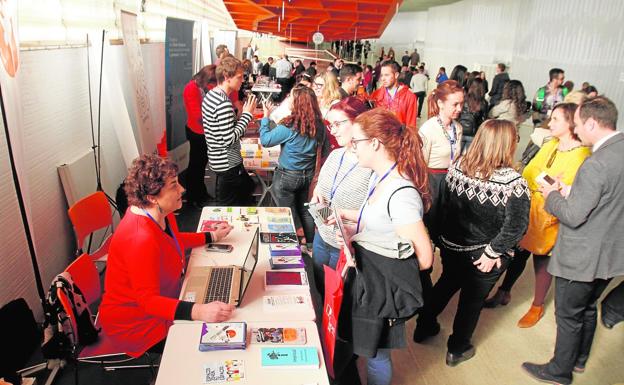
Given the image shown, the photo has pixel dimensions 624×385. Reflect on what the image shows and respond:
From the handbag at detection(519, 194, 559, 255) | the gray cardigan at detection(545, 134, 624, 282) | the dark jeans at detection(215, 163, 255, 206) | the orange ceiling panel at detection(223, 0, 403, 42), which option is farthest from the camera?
the orange ceiling panel at detection(223, 0, 403, 42)

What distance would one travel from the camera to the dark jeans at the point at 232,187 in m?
3.42

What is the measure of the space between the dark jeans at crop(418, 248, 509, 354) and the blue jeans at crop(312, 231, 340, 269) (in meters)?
0.63

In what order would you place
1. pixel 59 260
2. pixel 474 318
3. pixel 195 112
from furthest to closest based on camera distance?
1. pixel 195 112
2. pixel 59 260
3. pixel 474 318

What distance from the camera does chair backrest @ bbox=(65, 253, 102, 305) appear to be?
6.14ft

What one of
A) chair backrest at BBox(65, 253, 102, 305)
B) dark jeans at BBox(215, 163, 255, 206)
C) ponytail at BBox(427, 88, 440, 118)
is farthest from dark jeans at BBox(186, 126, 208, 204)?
chair backrest at BBox(65, 253, 102, 305)

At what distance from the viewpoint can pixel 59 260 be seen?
2965 millimetres

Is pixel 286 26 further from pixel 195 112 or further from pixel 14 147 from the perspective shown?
pixel 14 147

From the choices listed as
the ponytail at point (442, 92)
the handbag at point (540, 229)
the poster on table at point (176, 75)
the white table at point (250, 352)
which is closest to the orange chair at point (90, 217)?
the white table at point (250, 352)

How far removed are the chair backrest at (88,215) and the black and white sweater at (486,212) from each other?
2.10 metres

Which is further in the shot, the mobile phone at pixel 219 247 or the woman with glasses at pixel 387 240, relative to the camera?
the mobile phone at pixel 219 247

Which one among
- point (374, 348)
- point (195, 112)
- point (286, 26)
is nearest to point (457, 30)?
point (286, 26)

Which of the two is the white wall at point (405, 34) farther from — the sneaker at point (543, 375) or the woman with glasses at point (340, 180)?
the sneaker at point (543, 375)

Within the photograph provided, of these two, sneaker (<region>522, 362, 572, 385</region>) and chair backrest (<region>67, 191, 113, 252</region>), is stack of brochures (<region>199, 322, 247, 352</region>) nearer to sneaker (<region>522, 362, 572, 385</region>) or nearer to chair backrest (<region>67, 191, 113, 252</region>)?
chair backrest (<region>67, 191, 113, 252</region>)

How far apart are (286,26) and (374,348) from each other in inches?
653
